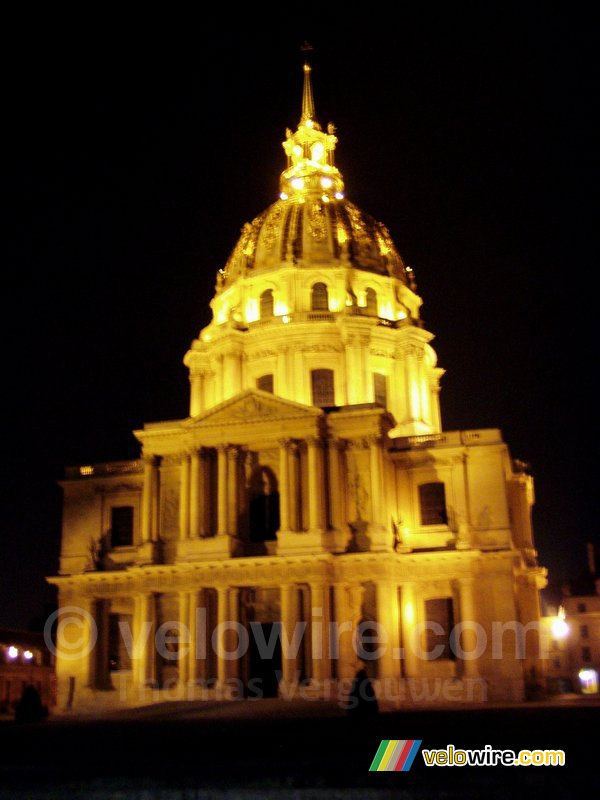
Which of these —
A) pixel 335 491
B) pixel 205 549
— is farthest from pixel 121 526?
pixel 335 491

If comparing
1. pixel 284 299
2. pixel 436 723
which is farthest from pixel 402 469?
pixel 436 723

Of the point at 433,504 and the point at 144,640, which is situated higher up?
the point at 433,504

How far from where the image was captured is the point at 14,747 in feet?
66.0

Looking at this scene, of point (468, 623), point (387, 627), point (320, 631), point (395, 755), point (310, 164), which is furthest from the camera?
point (310, 164)

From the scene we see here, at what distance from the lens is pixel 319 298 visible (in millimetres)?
59750

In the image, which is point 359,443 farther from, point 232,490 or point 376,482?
point 232,490

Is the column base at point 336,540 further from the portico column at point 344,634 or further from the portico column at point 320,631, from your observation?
the portico column at point 320,631

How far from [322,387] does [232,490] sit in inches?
480

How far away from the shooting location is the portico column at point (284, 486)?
45.1 meters

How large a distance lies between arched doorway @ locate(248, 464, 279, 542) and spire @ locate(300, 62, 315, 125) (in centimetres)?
3269

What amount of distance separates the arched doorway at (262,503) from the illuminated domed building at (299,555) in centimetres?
8

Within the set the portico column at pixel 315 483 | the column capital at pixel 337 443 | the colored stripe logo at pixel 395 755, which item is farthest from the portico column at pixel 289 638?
the colored stripe logo at pixel 395 755

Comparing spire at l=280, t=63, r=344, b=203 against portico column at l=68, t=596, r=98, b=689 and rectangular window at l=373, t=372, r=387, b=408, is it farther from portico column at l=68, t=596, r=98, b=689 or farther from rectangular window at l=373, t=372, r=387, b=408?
portico column at l=68, t=596, r=98, b=689

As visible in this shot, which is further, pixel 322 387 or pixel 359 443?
pixel 322 387
